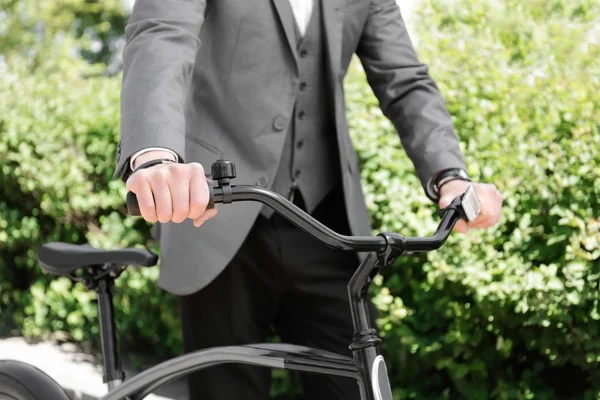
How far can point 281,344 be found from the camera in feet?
5.92

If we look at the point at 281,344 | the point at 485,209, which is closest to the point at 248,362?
the point at 281,344

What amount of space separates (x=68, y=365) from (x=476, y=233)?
3140 mm

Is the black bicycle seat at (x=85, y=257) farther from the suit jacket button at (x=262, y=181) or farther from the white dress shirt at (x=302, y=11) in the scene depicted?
the white dress shirt at (x=302, y=11)

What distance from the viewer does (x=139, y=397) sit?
79.7 inches

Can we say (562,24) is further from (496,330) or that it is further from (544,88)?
(496,330)

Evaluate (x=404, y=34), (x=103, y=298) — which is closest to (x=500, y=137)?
(x=404, y=34)

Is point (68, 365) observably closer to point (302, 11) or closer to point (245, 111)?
point (245, 111)

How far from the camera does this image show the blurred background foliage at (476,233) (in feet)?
9.80

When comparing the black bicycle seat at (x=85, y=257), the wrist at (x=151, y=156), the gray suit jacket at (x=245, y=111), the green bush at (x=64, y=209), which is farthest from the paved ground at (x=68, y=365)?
the wrist at (x=151, y=156)

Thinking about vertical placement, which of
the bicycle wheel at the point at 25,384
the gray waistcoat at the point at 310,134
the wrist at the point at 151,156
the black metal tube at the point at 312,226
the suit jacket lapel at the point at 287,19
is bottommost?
the black metal tube at the point at 312,226

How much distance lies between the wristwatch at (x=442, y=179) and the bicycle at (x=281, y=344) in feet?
0.71

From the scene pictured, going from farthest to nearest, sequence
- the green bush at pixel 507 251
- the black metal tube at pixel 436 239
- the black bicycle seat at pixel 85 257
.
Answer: the green bush at pixel 507 251 < the black bicycle seat at pixel 85 257 < the black metal tube at pixel 436 239

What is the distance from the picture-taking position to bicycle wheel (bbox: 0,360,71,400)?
2.31m

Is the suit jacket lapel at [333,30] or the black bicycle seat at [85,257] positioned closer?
the suit jacket lapel at [333,30]
